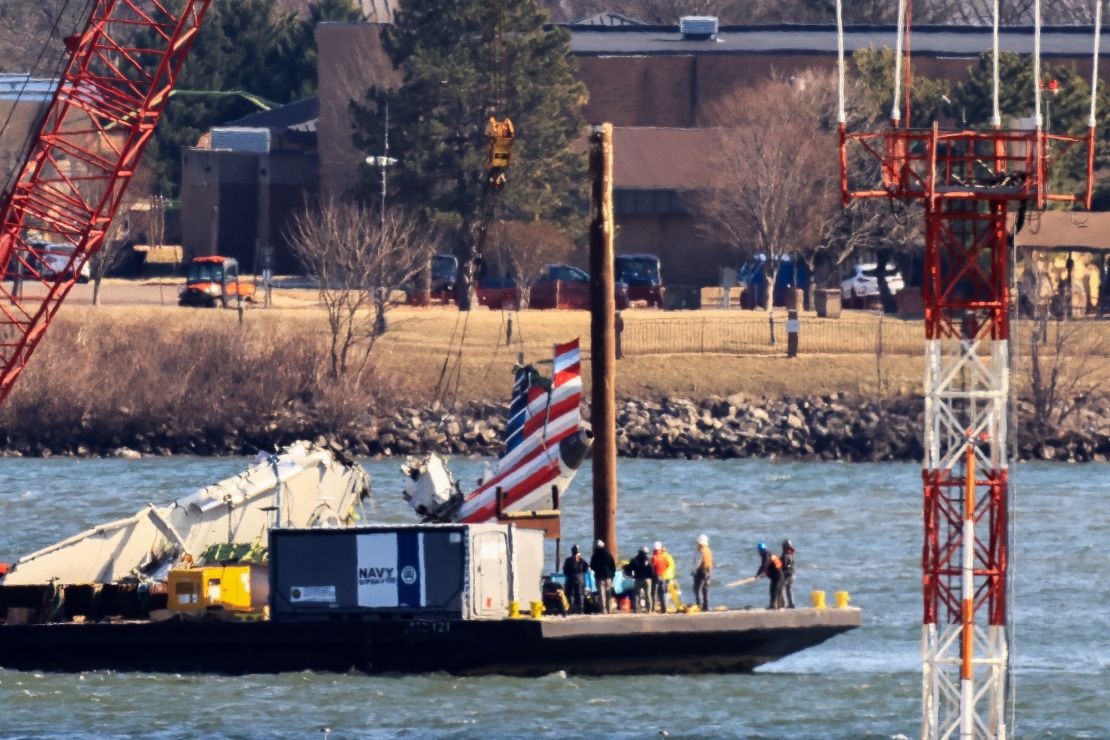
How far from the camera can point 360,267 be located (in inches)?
3371

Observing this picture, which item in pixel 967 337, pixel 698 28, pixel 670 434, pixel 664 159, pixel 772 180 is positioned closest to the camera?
pixel 967 337

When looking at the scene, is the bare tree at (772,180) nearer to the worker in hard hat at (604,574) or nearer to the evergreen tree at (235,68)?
the evergreen tree at (235,68)

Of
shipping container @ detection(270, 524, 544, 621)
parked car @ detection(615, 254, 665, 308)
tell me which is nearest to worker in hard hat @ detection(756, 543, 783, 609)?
shipping container @ detection(270, 524, 544, 621)

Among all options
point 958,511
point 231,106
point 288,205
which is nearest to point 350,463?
point 958,511

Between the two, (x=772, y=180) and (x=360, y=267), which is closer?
(x=360, y=267)

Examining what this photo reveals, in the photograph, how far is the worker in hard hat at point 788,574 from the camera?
38.0 meters

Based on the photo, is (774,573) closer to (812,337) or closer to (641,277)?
(812,337)

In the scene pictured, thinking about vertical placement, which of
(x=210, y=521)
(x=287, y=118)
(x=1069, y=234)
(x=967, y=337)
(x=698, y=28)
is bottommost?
(x=210, y=521)

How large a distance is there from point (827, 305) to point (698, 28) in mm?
24304

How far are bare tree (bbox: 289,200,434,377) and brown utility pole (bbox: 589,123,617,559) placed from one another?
130 feet

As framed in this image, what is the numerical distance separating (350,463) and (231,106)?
240 ft

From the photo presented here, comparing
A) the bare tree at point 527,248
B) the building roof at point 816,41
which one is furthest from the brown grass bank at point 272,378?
the building roof at point 816,41

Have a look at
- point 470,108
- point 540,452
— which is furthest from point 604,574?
point 470,108

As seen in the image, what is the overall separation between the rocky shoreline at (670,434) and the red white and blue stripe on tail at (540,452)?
3674 centimetres
